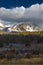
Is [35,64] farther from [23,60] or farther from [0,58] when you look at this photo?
[0,58]

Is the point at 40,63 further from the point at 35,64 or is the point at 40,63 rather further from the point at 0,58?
the point at 0,58

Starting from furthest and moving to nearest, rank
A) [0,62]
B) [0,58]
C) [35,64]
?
[0,58] → [0,62] → [35,64]

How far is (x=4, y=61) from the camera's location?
22.6m

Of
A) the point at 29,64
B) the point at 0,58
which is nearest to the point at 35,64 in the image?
the point at 29,64

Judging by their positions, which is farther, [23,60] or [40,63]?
[23,60]

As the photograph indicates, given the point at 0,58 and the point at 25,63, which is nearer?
the point at 25,63

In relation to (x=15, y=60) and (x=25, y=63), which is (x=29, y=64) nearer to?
(x=25, y=63)

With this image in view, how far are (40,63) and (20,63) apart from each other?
A: 163 cm

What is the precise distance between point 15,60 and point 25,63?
1.81 metres

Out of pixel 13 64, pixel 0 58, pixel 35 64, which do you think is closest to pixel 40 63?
pixel 35 64

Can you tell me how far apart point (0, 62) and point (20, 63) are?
66.0 inches

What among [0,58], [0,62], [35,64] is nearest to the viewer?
[35,64]

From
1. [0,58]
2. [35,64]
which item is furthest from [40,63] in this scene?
[0,58]

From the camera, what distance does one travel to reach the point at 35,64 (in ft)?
68.2
